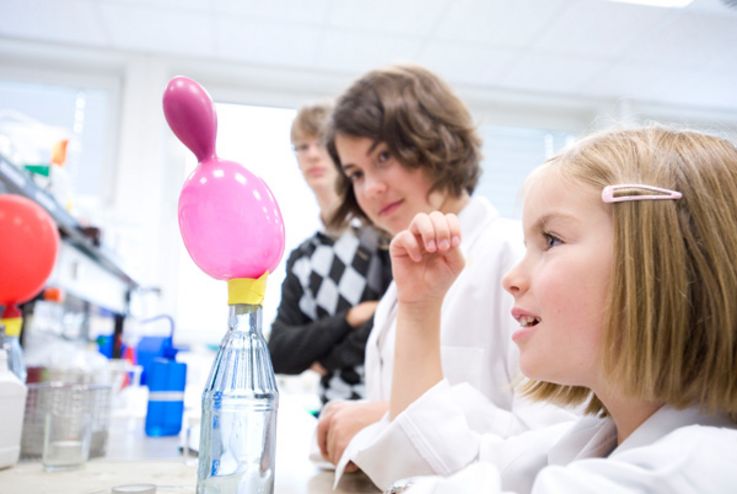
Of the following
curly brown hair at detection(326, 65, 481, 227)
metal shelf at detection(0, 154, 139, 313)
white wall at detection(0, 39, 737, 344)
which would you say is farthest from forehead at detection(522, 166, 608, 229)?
white wall at detection(0, 39, 737, 344)

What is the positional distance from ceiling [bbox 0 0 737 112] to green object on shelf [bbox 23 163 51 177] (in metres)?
1.89

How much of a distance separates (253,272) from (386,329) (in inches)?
28.0

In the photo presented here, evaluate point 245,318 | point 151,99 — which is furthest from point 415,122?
point 151,99

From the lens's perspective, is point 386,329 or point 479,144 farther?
point 479,144

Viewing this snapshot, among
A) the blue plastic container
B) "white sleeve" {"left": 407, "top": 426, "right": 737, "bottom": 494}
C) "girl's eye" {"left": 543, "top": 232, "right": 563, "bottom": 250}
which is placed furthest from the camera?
the blue plastic container

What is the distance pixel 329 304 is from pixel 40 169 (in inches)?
39.4

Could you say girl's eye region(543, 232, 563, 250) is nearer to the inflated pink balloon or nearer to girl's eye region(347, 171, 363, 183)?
the inflated pink balloon

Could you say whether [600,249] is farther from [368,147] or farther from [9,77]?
[9,77]

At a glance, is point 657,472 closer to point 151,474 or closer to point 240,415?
point 240,415

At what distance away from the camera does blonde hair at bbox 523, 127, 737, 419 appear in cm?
55

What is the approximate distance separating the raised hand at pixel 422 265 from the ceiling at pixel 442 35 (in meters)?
2.92

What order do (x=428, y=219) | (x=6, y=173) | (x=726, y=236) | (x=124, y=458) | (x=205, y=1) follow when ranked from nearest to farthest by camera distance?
(x=726, y=236)
(x=428, y=219)
(x=124, y=458)
(x=6, y=173)
(x=205, y=1)

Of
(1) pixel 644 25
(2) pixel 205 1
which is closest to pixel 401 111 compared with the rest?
(2) pixel 205 1

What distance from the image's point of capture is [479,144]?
1447 millimetres
